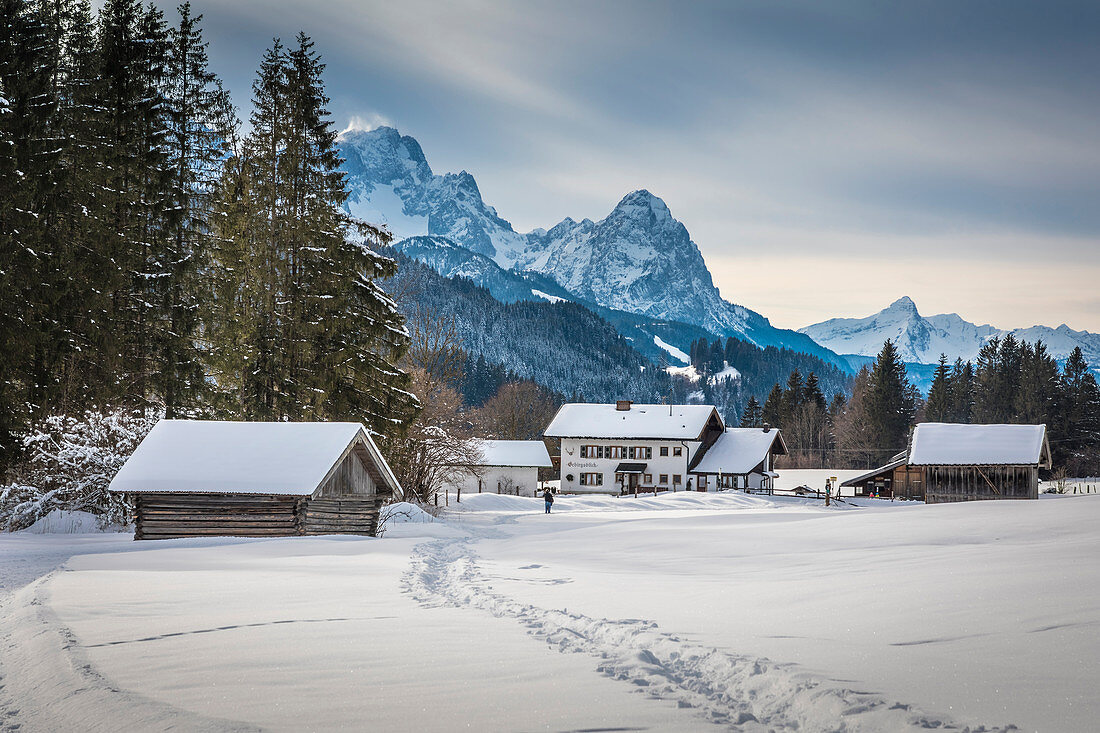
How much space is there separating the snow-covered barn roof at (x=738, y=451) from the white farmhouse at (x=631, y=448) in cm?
140

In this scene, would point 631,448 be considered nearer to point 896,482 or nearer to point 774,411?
point 896,482

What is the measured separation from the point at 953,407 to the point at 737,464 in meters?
56.5

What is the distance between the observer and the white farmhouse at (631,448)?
269ft

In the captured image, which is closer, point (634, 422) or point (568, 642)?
point (568, 642)

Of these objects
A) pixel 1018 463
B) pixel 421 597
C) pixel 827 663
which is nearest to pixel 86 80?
pixel 421 597

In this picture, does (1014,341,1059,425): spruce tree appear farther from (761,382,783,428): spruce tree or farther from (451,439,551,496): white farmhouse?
(451,439,551,496): white farmhouse

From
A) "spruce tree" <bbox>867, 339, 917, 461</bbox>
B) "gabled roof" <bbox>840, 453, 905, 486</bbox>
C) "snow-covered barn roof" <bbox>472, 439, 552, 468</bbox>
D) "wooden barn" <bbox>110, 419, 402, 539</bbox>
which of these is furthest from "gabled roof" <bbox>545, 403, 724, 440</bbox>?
"wooden barn" <bbox>110, 419, 402, 539</bbox>

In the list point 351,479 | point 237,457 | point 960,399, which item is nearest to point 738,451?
point 960,399

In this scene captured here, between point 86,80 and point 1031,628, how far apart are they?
37.1 metres

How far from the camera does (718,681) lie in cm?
825

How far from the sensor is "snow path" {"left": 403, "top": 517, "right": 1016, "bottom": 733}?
6840 mm

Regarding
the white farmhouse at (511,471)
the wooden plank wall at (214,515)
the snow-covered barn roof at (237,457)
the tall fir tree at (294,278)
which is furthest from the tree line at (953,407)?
the wooden plank wall at (214,515)

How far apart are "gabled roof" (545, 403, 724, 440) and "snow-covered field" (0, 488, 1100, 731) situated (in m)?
63.1

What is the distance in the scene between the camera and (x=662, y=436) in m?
82.1
